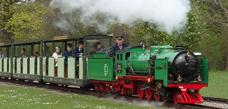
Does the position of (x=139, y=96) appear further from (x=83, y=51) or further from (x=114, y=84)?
(x=83, y=51)

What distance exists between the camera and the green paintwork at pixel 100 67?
64.0 ft

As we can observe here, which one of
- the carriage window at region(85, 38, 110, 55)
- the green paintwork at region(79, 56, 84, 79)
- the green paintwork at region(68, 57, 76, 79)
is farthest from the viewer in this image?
the green paintwork at region(68, 57, 76, 79)

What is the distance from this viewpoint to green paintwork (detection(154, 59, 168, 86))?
16.0m

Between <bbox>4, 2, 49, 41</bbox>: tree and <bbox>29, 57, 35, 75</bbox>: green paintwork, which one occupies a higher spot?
<bbox>4, 2, 49, 41</bbox>: tree

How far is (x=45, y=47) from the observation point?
25.7 meters

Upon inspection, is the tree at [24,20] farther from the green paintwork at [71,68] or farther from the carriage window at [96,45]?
the carriage window at [96,45]

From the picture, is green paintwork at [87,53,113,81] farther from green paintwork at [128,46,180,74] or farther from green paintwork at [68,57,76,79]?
green paintwork at [128,46,180,74]

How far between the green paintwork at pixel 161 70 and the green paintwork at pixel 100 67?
3287 mm

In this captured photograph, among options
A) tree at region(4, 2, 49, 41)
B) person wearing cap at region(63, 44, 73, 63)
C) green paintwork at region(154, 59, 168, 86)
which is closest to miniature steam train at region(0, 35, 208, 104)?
green paintwork at region(154, 59, 168, 86)

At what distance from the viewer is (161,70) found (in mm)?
16188

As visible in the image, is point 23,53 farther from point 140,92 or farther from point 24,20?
point 140,92

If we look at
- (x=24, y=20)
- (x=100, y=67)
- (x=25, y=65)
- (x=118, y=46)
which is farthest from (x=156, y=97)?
(x=24, y=20)

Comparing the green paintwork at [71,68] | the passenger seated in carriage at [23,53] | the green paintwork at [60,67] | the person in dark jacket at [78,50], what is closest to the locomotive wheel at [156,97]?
the person in dark jacket at [78,50]

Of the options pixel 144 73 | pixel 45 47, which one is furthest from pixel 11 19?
pixel 144 73
